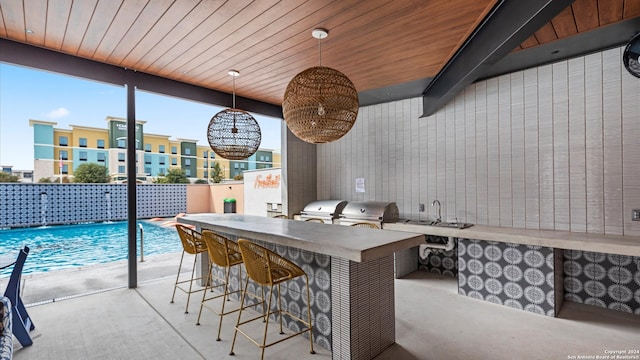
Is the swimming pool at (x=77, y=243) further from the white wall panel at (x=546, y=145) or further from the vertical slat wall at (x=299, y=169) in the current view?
the white wall panel at (x=546, y=145)

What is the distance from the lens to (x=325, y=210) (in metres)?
4.68

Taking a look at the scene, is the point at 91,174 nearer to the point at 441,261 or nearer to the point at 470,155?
the point at 441,261

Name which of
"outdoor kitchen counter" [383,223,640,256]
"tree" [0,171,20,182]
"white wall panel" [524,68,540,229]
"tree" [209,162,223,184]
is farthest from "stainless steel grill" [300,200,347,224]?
"tree" [209,162,223,184]

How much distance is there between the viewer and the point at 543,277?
271 cm

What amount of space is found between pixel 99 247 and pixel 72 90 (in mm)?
13536

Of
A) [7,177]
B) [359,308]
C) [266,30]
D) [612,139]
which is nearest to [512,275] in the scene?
[612,139]

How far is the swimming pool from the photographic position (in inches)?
238

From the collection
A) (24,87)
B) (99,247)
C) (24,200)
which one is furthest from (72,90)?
(99,247)

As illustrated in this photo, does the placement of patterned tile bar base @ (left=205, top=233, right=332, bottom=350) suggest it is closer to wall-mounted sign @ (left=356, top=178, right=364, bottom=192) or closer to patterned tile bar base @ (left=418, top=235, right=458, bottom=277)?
patterned tile bar base @ (left=418, top=235, right=458, bottom=277)

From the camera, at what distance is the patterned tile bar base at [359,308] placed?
75.6 inches

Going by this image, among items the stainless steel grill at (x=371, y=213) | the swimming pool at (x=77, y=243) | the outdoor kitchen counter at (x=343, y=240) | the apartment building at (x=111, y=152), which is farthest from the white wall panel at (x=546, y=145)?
the swimming pool at (x=77, y=243)

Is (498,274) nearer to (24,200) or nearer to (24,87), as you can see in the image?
(24,200)

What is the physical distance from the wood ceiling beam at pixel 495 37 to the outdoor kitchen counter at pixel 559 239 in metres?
1.54

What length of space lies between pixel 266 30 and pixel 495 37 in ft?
5.79
